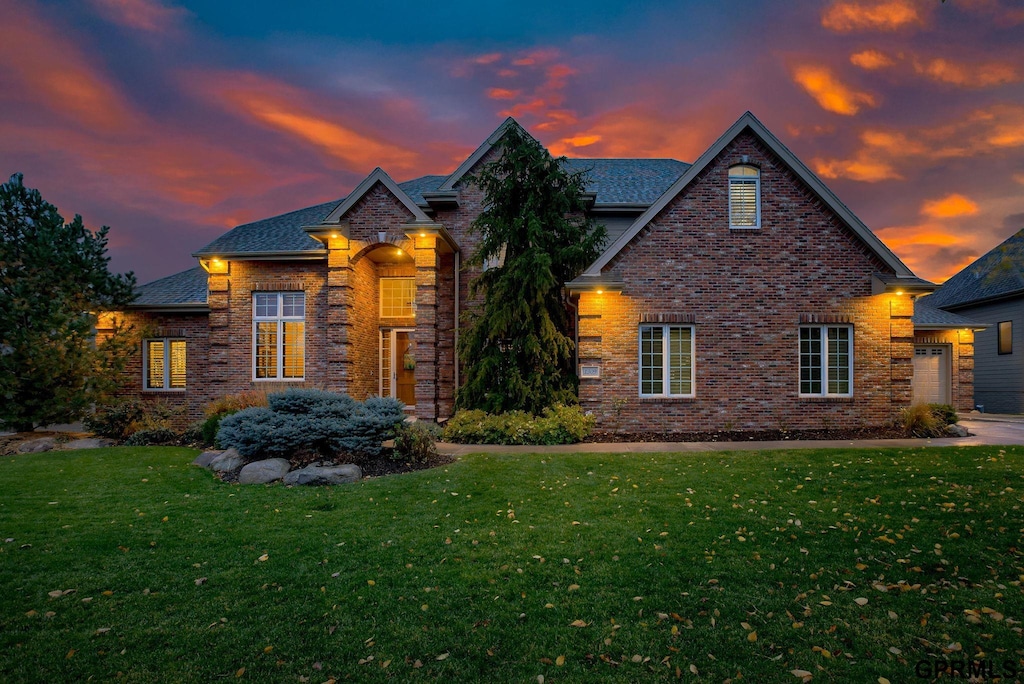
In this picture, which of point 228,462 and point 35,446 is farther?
point 35,446

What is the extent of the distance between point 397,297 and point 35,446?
33.7ft

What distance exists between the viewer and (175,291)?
16734mm

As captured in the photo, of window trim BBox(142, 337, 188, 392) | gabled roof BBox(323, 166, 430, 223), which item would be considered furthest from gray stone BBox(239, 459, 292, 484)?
window trim BBox(142, 337, 188, 392)

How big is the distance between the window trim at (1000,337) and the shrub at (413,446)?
24388 mm

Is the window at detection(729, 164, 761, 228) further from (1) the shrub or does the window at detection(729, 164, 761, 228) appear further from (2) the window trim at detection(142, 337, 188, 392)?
(2) the window trim at detection(142, 337, 188, 392)

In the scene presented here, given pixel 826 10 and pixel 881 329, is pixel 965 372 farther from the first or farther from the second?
pixel 826 10

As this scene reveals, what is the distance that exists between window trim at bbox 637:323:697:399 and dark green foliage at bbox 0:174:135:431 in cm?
1509

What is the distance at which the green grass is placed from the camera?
3.36 m

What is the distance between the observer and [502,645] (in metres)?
3.52

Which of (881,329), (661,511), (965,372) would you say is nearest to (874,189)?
(881,329)

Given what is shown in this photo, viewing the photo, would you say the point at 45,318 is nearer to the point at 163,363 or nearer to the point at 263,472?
the point at 163,363

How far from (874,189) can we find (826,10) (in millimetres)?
8397

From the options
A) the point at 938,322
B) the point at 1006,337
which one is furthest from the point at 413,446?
the point at 1006,337

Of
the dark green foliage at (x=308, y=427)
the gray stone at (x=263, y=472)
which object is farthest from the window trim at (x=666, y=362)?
the gray stone at (x=263, y=472)
